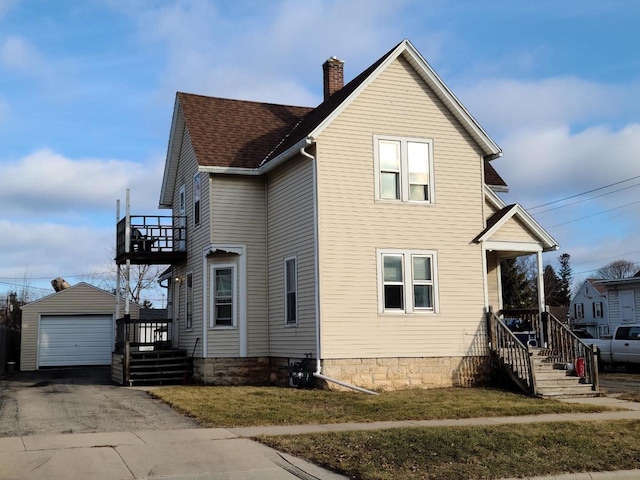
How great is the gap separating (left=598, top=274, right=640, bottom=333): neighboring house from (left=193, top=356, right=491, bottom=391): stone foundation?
24.4 metres

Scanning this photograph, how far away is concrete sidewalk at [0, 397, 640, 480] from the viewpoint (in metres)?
8.92

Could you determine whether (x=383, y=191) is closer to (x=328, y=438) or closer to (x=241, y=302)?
(x=241, y=302)

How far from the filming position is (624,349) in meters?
28.2

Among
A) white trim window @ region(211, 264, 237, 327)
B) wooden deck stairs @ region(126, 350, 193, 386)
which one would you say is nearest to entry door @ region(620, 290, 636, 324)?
white trim window @ region(211, 264, 237, 327)

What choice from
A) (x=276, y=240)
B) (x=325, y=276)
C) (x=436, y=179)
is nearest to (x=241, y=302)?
(x=276, y=240)

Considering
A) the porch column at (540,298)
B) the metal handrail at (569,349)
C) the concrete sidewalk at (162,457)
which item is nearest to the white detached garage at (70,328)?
the porch column at (540,298)

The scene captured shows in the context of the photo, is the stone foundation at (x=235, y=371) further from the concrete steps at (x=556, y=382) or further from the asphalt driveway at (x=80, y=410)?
the concrete steps at (x=556, y=382)

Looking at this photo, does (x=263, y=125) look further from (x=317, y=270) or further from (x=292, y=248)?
(x=317, y=270)

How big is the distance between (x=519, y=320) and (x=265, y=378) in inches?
305

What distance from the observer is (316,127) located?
60.4ft

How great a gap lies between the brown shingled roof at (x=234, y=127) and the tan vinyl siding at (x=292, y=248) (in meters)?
1.36

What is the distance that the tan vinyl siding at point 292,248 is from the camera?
18.7m

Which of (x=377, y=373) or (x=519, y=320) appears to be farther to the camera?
(x=519, y=320)

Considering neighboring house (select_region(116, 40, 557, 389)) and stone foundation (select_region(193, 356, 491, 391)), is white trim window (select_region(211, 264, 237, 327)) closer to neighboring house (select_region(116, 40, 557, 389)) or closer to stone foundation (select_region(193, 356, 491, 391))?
neighboring house (select_region(116, 40, 557, 389))
